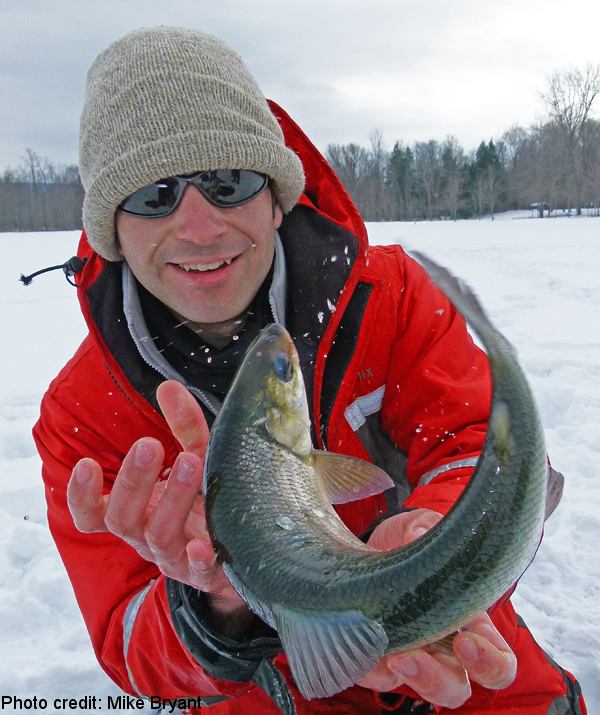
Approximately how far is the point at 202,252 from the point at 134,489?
1.08 m

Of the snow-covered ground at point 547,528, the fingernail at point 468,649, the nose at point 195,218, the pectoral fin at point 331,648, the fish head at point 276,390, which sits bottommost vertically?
the snow-covered ground at point 547,528

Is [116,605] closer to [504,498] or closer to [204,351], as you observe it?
[204,351]

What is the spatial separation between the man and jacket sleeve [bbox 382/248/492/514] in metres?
0.01

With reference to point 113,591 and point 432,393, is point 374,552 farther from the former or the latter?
point 113,591

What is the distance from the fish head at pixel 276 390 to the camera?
1.64 metres

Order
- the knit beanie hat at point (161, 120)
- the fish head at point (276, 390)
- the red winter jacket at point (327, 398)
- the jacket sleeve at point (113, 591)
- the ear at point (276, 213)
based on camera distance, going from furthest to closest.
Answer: the ear at point (276, 213), the red winter jacket at point (327, 398), the knit beanie hat at point (161, 120), the jacket sleeve at point (113, 591), the fish head at point (276, 390)

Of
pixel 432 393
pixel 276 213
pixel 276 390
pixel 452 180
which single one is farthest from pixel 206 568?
pixel 452 180

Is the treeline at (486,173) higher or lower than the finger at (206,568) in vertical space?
higher

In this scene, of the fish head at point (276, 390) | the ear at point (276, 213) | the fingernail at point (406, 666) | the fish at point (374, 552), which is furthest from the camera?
the ear at point (276, 213)

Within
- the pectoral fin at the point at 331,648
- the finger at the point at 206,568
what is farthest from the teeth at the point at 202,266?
the pectoral fin at the point at 331,648

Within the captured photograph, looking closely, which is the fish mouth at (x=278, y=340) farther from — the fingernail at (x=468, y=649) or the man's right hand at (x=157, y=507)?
the fingernail at (x=468, y=649)

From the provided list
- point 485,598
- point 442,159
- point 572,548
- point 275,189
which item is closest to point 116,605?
point 485,598

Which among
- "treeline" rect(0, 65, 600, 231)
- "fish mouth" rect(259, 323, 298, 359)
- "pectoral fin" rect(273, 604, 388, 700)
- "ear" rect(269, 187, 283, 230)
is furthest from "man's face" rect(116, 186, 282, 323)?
"treeline" rect(0, 65, 600, 231)

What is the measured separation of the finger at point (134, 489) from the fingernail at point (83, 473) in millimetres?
89
